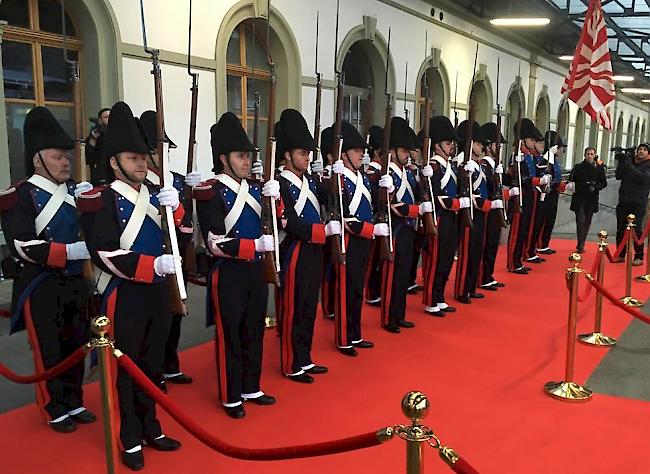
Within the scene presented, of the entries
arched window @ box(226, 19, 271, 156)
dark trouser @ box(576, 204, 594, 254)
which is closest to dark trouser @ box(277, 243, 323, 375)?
arched window @ box(226, 19, 271, 156)

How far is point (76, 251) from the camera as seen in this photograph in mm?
3107

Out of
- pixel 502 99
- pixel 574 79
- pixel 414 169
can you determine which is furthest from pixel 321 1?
pixel 502 99

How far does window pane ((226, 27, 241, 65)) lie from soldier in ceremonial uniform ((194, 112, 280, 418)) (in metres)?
4.53

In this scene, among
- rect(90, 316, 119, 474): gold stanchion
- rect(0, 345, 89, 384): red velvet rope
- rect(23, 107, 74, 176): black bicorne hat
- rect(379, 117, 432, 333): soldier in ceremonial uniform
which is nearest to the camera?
rect(90, 316, 119, 474): gold stanchion

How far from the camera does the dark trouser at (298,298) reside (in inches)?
153

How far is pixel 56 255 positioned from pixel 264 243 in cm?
104

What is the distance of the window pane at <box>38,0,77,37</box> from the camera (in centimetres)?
575

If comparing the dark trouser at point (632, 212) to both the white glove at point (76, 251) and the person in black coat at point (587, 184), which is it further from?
the white glove at point (76, 251)

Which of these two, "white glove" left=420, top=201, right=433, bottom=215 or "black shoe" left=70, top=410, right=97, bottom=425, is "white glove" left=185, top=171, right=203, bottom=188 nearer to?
→ "black shoe" left=70, top=410, right=97, bottom=425

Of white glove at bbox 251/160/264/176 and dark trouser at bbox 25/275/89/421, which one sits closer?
dark trouser at bbox 25/275/89/421

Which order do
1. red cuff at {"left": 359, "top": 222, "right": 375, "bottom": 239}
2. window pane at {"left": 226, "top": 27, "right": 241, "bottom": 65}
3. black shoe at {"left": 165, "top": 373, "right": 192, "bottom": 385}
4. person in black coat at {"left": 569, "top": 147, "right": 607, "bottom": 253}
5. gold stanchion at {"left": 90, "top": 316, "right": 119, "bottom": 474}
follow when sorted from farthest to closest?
person in black coat at {"left": 569, "top": 147, "right": 607, "bottom": 253}, window pane at {"left": 226, "top": 27, "right": 241, "bottom": 65}, red cuff at {"left": 359, "top": 222, "right": 375, "bottom": 239}, black shoe at {"left": 165, "top": 373, "right": 192, "bottom": 385}, gold stanchion at {"left": 90, "top": 316, "right": 119, "bottom": 474}

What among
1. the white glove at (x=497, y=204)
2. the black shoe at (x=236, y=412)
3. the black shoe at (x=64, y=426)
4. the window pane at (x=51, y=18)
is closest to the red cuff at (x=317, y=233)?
the black shoe at (x=236, y=412)

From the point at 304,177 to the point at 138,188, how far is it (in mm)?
1238

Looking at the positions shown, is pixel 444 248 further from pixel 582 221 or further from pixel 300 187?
pixel 582 221
